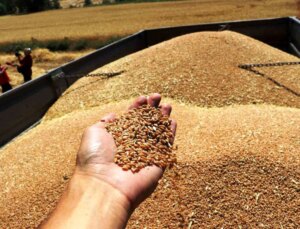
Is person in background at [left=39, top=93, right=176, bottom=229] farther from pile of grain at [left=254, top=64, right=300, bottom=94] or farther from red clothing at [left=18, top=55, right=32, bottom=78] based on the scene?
red clothing at [left=18, top=55, right=32, bottom=78]

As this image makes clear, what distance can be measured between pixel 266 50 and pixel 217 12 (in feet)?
54.0

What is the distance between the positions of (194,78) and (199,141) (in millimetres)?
1864

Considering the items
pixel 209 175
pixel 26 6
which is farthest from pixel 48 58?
pixel 26 6

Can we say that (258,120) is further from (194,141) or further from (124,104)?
(124,104)

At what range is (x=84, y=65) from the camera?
7543mm

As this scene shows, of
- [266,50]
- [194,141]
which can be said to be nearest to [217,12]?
[266,50]

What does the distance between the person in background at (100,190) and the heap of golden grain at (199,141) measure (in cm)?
82

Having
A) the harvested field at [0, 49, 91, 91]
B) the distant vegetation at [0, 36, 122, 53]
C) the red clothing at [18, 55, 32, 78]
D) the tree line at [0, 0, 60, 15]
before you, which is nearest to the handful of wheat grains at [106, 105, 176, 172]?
the red clothing at [18, 55, 32, 78]

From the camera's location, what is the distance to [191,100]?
5.67 meters

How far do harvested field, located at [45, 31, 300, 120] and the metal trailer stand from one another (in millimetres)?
276

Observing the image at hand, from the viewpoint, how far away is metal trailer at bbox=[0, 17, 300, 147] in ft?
18.2

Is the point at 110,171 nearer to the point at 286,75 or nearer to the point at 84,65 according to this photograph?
the point at 286,75

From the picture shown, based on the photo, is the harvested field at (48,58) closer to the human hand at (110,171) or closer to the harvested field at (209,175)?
the harvested field at (209,175)

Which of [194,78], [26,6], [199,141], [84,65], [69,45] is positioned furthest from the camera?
[26,6]
